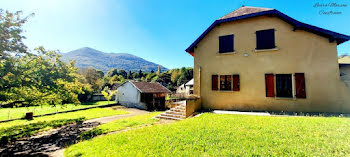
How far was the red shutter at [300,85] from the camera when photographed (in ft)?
26.2

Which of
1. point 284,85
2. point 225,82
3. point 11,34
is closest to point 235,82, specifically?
point 225,82

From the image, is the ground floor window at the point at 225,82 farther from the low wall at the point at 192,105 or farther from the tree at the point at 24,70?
the tree at the point at 24,70

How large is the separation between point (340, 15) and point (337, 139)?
973 centimetres

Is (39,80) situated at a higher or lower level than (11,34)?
lower

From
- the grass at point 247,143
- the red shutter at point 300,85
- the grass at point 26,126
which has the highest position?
the red shutter at point 300,85

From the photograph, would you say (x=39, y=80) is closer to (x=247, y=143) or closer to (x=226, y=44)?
(x=247, y=143)

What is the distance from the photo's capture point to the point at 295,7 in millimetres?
9305

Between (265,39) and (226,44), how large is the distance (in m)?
2.58

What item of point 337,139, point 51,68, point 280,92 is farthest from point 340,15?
point 51,68

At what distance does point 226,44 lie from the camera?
10.0 meters

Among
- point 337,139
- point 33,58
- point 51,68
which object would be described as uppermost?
point 33,58

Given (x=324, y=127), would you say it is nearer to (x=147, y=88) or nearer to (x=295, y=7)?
(x=295, y=7)

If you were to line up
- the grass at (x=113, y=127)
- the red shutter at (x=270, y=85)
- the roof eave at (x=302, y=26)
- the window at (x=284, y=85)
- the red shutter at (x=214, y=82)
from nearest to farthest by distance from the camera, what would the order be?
the grass at (x=113, y=127) → the roof eave at (x=302, y=26) → the window at (x=284, y=85) → the red shutter at (x=270, y=85) → the red shutter at (x=214, y=82)

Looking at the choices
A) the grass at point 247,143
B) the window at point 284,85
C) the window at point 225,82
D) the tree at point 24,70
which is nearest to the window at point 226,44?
the window at point 225,82
